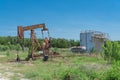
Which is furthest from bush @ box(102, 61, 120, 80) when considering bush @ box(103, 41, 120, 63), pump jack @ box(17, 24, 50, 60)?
pump jack @ box(17, 24, 50, 60)

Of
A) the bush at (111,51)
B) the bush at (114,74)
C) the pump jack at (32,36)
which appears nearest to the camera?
the bush at (114,74)

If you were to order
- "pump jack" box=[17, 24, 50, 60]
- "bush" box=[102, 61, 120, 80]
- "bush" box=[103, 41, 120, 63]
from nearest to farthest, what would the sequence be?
1. "bush" box=[102, 61, 120, 80]
2. "bush" box=[103, 41, 120, 63]
3. "pump jack" box=[17, 24, 50, 60]

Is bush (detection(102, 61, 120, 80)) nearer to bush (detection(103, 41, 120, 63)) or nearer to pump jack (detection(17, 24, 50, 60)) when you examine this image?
bush (detection(103, 41, 120, 63))

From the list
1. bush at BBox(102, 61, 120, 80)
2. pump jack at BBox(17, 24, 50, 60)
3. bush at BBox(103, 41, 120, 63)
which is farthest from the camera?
pump jack at BBox(17, 24, 50, 60)

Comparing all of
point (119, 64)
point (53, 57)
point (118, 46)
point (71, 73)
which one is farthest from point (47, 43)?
point (119, 64)

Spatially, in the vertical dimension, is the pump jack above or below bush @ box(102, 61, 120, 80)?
above

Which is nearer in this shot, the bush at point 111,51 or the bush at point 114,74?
the bush at point 114,74

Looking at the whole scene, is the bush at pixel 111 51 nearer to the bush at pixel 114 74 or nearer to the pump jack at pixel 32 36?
the pump jack at pixel 32 36

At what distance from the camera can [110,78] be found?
988 cm

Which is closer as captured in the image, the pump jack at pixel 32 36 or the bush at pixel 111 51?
the bush at pixel 111 51

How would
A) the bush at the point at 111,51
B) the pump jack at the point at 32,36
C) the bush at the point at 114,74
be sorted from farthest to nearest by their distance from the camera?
1. the pump jack at the point at 32,36
2. the bush at the point at 111,51
3. the bush at the point at 114,74

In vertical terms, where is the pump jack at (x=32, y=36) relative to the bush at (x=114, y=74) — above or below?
above

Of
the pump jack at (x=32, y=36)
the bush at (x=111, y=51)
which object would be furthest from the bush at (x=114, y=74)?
the pump jack at (x=32, y=36)

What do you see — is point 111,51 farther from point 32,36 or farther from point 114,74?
point 114,74
